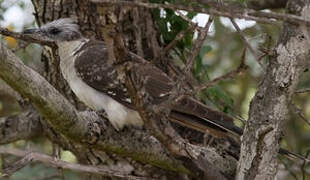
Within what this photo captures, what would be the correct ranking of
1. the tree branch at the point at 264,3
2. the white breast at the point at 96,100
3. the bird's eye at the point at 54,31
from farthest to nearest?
the tree branch at the point at 264,3, the bird's eye at the point at 54,31, the white breast at the point at 96,100

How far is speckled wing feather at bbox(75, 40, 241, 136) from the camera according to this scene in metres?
3.72

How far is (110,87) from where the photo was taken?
13.2 feet

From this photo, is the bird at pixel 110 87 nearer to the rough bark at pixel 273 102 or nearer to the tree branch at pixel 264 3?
the rough bark at pixel 273 102

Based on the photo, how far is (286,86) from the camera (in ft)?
10.4

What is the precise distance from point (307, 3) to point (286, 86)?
48 cm

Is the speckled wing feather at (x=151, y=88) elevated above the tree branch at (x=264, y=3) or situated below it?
below

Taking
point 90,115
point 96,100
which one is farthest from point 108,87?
point 90,115

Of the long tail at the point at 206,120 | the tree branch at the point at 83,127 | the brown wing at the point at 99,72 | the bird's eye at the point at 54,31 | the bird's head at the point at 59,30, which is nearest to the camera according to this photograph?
the tree branch at the point at 83,127

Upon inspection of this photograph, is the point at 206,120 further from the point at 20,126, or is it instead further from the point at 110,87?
the point at 20,126

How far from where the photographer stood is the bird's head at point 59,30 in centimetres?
446

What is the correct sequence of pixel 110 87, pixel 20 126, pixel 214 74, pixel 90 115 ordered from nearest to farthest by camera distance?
pixel 90 115, pixel 110 87, pixel 20 126, pixel 214 74

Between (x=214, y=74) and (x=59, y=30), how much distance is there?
7.77 ft

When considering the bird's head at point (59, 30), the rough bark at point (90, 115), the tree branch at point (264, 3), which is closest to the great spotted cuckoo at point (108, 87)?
the bird's head at point (59, 30)

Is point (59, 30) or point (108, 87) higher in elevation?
point (59, 30)
